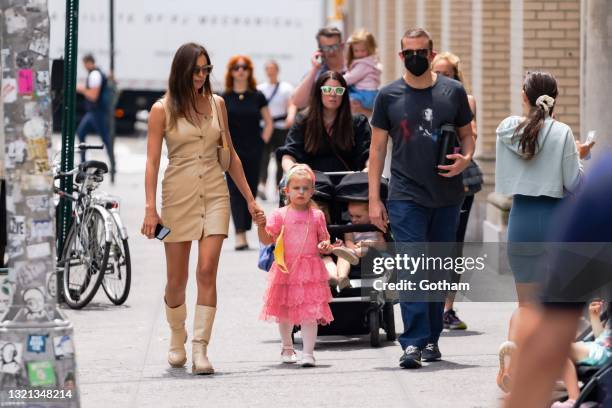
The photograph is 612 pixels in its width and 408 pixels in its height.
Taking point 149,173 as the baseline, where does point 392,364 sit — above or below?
below

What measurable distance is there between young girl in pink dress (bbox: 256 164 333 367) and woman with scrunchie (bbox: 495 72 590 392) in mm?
1248

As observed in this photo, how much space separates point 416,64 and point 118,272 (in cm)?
358

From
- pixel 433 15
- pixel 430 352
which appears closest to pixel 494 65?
pixel 433 15

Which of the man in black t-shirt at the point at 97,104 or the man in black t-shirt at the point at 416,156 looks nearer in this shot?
the man in black t-shirt at the point at 416,156

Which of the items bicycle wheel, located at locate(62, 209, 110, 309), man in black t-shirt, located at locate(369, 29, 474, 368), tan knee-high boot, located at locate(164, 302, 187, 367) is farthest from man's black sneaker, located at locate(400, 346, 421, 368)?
bicycle wheel, located at locate(62, 209, 110, 309)

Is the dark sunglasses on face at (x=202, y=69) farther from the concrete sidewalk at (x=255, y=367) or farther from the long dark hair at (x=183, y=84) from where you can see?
the concrete sidewalk at (x=255, y=367)

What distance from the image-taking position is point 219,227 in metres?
8.26

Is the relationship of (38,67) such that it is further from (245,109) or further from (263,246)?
(245,109)

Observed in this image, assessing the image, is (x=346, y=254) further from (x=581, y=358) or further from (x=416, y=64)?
(x=581, y=358)

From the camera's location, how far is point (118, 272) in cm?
1111

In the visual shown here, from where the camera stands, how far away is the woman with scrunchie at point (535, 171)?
762 centimetres

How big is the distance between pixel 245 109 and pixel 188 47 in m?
6.62

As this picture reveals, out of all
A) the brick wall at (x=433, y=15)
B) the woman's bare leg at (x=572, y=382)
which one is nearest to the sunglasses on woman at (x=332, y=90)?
the woman's bare leg at (x=572, y=382)

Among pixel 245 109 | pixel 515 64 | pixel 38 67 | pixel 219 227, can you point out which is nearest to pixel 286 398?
pixel 219 227
